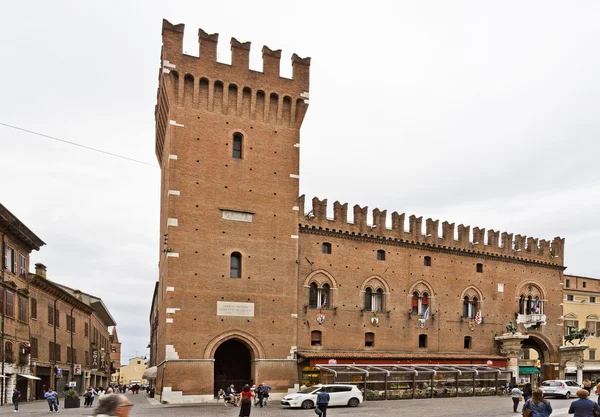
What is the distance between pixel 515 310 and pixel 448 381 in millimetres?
10498

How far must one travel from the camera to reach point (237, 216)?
36469 mm

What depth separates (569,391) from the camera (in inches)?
1518

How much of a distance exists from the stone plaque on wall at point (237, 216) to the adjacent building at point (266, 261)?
6 centimetres

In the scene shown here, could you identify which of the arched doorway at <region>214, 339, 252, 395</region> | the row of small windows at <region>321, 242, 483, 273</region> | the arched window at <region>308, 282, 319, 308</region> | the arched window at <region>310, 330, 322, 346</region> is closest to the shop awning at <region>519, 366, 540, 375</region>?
the row of small windows at <region>321, 242, 483, 273</region>

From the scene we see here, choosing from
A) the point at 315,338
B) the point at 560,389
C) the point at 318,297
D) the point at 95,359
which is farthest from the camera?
the point at 95,359

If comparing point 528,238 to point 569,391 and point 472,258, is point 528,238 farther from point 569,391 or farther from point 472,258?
point 569,391

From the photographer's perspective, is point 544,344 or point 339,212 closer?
point 339,212

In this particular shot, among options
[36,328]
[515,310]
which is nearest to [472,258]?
[515,310]

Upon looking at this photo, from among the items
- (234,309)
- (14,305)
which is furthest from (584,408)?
(14,305)

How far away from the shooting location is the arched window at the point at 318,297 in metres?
39.0

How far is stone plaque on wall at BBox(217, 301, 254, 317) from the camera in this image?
35125 millimetres

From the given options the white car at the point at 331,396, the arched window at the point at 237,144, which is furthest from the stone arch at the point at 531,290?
the arched window at the point at 237,144

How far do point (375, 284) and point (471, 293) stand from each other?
26.7 ft

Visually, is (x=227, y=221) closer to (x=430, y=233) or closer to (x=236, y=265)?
(x=236, y=265)
